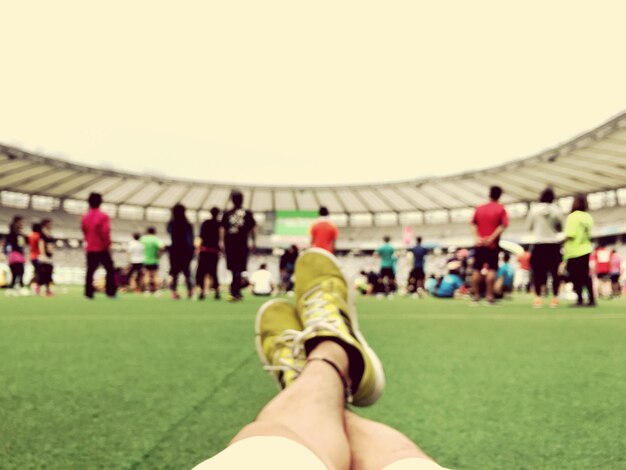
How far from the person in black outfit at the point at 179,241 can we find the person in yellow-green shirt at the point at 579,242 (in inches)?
220

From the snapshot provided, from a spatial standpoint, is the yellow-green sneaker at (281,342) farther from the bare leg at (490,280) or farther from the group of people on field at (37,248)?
the group of people on field at (37,248)

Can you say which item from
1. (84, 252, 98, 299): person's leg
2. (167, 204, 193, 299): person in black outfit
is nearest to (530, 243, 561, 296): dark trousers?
(167, 204, 193, 299): person in black outfit

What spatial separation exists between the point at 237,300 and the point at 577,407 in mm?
6906

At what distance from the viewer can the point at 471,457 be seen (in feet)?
3.84

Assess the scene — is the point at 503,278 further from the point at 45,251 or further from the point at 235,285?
the point at 45,251

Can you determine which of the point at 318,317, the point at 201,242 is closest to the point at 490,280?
the point at 201,242

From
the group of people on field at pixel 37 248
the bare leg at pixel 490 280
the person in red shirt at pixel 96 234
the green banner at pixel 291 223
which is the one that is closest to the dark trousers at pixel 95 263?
the person in red shirt at pixel 96 234

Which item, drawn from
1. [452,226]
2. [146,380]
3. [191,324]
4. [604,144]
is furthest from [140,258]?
[452,226]

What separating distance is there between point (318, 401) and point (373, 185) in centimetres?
4219

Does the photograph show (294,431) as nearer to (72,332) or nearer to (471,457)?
(471,457)

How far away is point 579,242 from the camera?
6.61 m

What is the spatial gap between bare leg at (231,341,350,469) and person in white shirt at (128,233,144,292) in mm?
10355

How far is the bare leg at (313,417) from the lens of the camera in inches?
32.2

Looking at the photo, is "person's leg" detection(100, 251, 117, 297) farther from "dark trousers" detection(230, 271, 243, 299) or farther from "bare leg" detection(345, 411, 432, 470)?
"bare leg" detection(345, 411, 432, 470)
